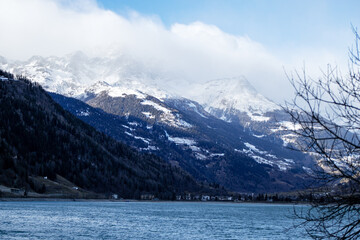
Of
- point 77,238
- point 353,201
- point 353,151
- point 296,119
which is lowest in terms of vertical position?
point 77,238

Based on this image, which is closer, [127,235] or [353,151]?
[353,151]

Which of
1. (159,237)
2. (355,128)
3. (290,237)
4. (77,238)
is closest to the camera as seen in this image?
(355,128)

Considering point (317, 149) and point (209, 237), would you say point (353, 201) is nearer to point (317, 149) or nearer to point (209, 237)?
point (317, 149)

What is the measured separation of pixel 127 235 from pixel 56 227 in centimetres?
1945

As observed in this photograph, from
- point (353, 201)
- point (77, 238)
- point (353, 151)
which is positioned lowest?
point (77, 238)

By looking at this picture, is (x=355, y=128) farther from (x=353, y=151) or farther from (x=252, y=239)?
(x=252, y=239)

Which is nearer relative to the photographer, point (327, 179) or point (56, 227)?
point (327, 179)

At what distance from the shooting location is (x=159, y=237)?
9556 cm

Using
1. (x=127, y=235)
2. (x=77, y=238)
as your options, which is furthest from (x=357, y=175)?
(x=127, y=235)

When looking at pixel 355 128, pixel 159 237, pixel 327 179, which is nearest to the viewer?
pixel 355 128

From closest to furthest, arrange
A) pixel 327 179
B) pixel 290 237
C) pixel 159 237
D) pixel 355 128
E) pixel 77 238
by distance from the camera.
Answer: pixel 355 128
pixel 327 179
pixel 77 238
pixel 159 237
pixel 290 237

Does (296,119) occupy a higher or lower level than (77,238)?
higher

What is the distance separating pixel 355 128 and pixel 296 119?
80.7 inches

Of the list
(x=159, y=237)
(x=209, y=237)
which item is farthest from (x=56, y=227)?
(x=209, y=237)
